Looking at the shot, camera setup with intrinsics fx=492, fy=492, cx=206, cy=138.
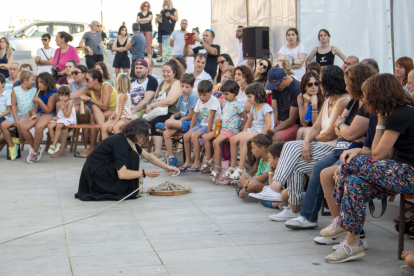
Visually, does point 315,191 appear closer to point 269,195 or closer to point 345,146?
point 345,146

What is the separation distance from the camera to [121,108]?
7.69m

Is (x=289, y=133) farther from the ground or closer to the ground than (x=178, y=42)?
closer to the ground

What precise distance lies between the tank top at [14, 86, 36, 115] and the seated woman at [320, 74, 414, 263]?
6160 mm

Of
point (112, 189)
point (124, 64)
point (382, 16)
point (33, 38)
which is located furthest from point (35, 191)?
point (33, 38)

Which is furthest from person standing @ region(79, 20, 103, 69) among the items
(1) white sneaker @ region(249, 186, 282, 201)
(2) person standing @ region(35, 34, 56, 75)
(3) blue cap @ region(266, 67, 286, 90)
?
(1) white sneaker @ region(249, 186, 282, 201)

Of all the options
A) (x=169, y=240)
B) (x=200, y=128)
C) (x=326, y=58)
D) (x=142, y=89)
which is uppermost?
(x=326, y=58)

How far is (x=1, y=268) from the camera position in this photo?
3.22 metres

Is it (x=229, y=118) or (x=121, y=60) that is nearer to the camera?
(x=229, y=118)

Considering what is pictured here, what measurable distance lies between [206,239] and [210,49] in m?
6.07

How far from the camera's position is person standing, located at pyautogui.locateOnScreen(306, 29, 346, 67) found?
25.9 ft

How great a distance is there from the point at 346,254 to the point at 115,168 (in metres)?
2.64

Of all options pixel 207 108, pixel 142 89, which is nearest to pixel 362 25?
pixel 207 108

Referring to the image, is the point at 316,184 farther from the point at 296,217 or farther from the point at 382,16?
the point at 382,16

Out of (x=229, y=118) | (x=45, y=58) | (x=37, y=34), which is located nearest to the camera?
(x=229, y=118)
